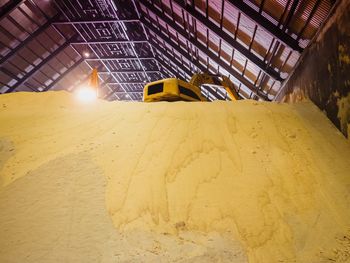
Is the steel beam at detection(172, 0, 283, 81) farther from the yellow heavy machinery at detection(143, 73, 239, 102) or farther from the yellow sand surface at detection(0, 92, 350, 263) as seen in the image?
the yellow sand surface at detection(0, 92, 350, 263)

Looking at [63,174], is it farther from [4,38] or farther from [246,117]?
[4,38]

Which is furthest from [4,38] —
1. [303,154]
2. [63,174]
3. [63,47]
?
[303,154]

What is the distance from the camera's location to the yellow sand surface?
1399 millimetres

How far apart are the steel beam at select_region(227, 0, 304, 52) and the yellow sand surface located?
302 cm

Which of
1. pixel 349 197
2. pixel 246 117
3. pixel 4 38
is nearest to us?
pixel 349 197

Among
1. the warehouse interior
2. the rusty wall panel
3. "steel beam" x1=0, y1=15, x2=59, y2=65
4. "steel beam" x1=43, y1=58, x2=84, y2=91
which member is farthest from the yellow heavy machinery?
"steel beam" x1=43, y1=58, x2=84, y2=91

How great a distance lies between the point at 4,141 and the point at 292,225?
2.13 metres

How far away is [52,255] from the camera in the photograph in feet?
4.48

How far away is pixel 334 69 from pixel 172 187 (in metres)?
1.84

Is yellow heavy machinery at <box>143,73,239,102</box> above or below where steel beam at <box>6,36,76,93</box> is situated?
below

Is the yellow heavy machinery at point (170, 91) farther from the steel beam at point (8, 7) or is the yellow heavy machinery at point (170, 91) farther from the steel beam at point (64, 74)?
the steel beam at point (64, 74)

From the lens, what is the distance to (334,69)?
2.45 meters

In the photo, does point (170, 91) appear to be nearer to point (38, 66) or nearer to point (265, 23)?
point (265, 23)

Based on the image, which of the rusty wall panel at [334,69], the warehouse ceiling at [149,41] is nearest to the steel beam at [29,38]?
the warehouse ceiling at [149,41]
